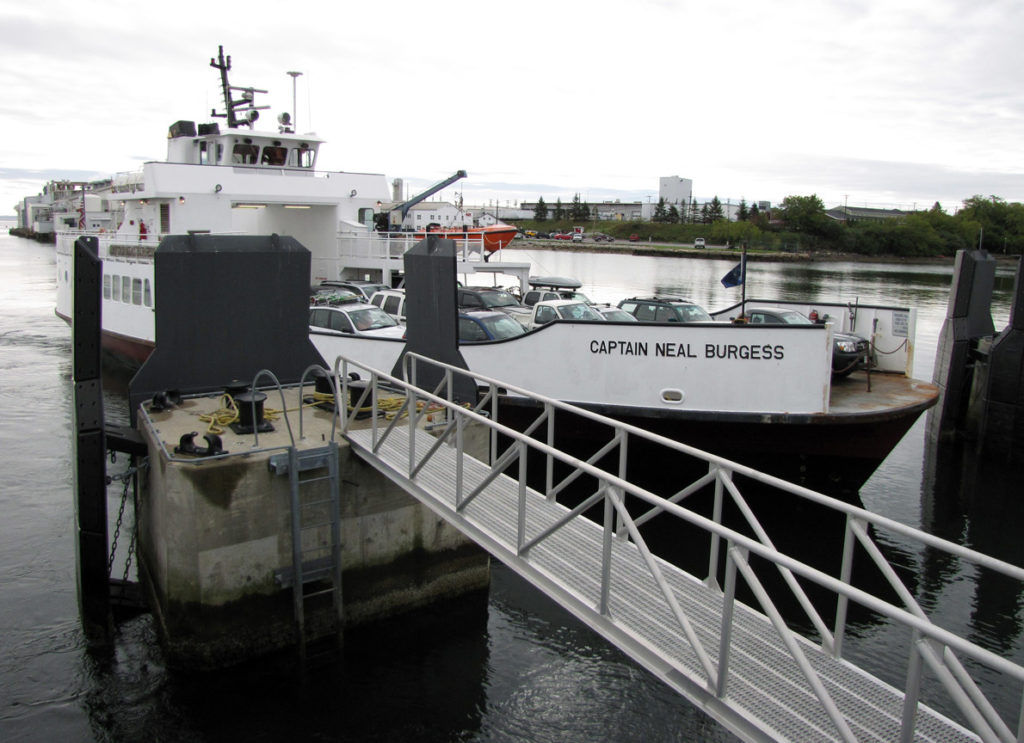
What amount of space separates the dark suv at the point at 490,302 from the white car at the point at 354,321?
246cm

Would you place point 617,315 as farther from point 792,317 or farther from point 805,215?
point 805,215

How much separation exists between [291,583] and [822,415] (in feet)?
27.3

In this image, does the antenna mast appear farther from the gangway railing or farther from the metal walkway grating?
the metal walkway grating

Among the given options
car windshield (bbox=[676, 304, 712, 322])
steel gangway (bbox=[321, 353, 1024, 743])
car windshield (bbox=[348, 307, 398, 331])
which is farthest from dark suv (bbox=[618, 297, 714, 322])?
steel gangway (bbox=[321, 353, 1024, 743])

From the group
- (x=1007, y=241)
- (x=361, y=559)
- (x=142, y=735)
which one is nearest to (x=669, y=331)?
(x=361, y=559)

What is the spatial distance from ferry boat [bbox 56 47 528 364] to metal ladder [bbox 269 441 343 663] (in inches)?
576

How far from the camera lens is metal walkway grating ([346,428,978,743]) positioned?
473 centimetres

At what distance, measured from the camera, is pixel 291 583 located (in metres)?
8.66

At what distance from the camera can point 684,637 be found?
218 inches

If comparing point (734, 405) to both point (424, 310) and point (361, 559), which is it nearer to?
point (424, 310)

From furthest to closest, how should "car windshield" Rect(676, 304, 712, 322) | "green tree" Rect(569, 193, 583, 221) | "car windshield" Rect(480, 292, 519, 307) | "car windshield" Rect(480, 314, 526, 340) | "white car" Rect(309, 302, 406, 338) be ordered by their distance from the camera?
"green tree" Rect(569, 193, 583, 221) < "car windshield" Rect(480, 292, 519, 307) < "car windshield" Rect(676, 304, 712, 322) < "white car" Rect(309, 302, 406, 338) < "car windshield" Rect(480, 314, 526, 340)

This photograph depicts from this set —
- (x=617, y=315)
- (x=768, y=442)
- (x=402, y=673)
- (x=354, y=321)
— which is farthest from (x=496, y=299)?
(x=402, y=673)

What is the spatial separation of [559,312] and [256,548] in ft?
33.9

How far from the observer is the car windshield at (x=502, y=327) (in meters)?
15.2
